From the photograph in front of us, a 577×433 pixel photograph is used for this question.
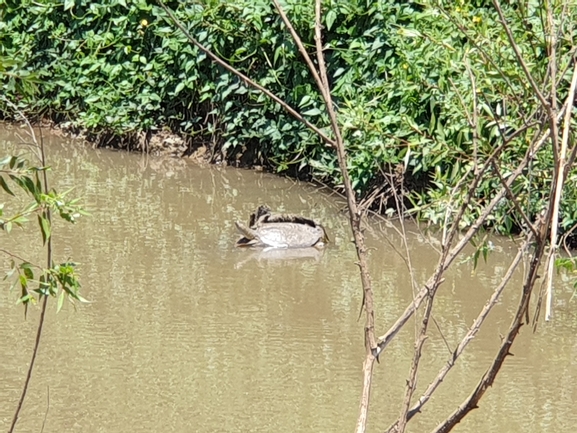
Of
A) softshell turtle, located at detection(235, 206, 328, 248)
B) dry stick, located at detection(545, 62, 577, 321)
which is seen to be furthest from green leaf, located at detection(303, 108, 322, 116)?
dry stick, located at detection(545, 62, 577, 321)

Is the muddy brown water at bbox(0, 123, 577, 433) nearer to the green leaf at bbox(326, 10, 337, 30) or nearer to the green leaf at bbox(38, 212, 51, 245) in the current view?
the green leaf at bbox(38, 212, 51, 245)

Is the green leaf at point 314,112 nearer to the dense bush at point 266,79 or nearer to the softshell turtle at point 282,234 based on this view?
the dense bush at point 266,79

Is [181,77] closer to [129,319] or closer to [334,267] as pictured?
[334,267]

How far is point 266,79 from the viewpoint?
7.88m

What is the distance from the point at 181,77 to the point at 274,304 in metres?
3.63

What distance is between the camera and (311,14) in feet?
24.3

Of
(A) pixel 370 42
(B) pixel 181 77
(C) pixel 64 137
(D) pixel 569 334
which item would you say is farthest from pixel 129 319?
(C) pixel 64 137

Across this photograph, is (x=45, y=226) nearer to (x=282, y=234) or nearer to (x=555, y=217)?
(x=555, y=217)

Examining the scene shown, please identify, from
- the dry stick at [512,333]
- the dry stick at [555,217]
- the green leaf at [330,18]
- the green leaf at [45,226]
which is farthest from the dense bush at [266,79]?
the dry stick at [555,217]

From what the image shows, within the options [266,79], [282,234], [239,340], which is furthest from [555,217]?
[266,79]

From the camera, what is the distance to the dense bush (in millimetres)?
6215

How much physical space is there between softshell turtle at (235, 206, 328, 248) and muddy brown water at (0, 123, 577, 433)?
108 mm

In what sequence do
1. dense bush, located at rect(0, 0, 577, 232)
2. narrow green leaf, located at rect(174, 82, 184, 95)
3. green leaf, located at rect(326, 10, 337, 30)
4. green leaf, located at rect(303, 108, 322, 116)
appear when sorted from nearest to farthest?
dense bush, located at rect(0, 0, 577, 232), green leaf, located at rect(326, 10, 337, 30), green leaf, located at rect(303, 108, 322, 116), narrow green leaf, located at rect(174, 82, 184, 95)

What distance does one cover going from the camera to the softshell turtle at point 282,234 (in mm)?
6316
